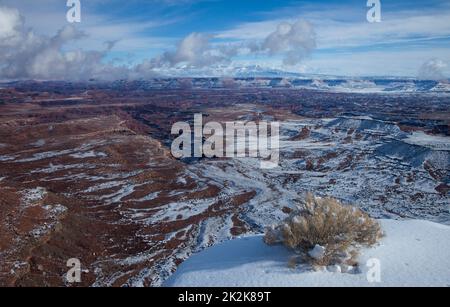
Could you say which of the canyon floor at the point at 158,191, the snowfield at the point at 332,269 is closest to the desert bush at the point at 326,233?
the snowfield at the point at 332,269

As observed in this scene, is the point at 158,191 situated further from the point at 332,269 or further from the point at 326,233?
the point at 332,269

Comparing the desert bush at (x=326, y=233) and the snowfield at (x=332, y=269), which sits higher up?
the desert bush at (x=326, y=233)

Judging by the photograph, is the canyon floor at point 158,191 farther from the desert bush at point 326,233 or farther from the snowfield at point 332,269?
the desert bush at point 326,233

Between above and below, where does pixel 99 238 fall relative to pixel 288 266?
below
